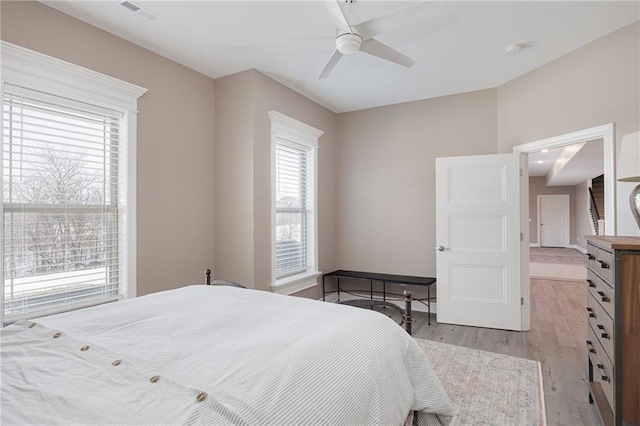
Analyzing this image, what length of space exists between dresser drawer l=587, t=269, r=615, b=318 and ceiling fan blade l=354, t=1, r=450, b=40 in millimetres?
1709

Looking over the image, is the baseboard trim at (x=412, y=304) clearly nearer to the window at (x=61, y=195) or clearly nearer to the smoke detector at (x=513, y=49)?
the window at (x=61, y=195)

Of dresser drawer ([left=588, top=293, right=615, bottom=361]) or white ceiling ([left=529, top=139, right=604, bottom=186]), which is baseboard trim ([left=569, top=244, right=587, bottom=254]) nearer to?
white ceiling ([left=529, top=139, right=604, bottom=186])

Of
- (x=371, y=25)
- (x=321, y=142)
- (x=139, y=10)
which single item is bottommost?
(x=321, y=142)

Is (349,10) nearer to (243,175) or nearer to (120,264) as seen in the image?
(243,175)

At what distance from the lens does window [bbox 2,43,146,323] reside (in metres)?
2.29

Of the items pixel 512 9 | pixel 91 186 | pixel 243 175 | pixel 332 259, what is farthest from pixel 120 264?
pixel 512 9

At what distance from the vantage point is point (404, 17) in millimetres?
1897

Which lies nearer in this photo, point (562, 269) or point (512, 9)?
point (512, 9)

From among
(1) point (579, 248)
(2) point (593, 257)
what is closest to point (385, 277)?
(2) point (593, 257)

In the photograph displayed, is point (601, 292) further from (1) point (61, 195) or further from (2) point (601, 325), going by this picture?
(1) point (61, 195)

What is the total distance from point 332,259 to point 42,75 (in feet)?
12.3

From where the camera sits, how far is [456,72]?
12.1ft

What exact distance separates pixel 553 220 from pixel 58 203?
13.9m

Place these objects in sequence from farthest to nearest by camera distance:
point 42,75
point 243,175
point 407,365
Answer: point 243,175 < point 42,75 < point 407,365
